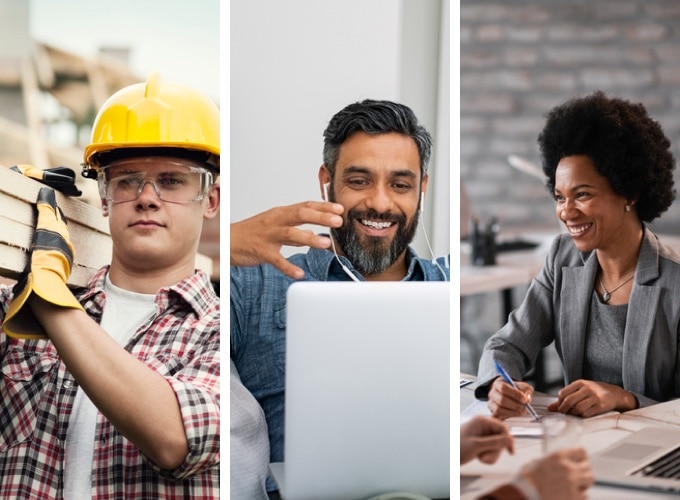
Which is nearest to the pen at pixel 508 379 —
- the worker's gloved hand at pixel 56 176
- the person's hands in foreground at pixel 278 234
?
the person's hands in foreground at pixel 278 234

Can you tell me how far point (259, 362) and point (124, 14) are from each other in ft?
3.75

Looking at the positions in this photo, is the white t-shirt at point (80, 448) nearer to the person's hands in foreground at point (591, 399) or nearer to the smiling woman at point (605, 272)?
the smiling woman at point (605, 272)

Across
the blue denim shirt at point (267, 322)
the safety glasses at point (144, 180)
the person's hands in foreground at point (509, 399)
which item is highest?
the safety glasses at point (144, 180)

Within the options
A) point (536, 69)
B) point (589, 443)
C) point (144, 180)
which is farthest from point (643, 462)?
point (144, 180)

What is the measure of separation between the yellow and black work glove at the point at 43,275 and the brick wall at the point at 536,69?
125 cm

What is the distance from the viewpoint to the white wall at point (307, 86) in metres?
2.52

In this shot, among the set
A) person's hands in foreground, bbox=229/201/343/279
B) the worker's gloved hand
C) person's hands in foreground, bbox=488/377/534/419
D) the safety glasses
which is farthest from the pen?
the worker's gloved hand

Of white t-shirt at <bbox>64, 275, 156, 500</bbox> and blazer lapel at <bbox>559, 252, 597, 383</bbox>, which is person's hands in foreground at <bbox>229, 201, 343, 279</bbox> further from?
blazer lapel at <bbox>559, 252, 597, 383</bbox>

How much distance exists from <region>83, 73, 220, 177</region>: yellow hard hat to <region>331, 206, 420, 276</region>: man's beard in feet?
1.50

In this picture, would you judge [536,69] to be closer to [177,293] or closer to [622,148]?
[622,148]

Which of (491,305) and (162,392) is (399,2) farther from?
(162,392)

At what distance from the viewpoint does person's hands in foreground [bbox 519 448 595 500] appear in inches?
82.1

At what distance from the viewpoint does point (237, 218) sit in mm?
2525

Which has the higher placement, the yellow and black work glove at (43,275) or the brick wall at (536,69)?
the brick wall at (536,69)
